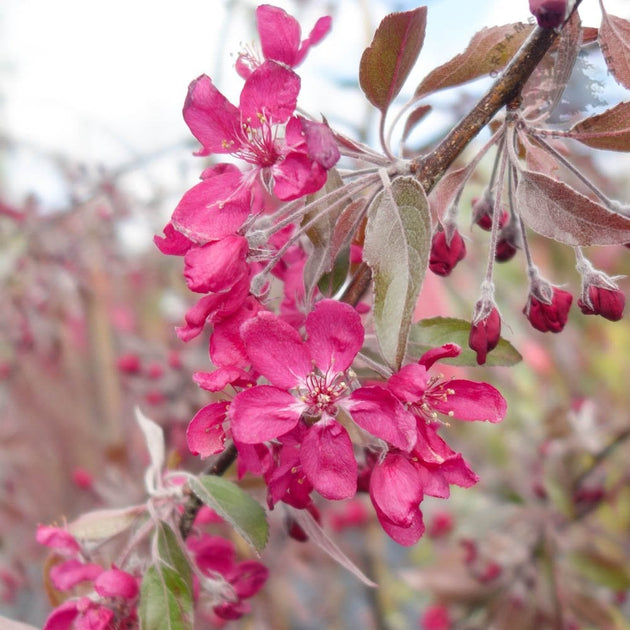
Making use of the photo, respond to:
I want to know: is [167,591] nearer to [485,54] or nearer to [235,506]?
[235,506]

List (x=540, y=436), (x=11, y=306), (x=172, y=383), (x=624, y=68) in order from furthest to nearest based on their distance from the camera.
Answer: (x=11, y=306)
(x=540, y=436)
(x=172, y=383)
(x=624, y=68)

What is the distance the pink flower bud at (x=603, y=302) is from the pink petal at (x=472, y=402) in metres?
0.16

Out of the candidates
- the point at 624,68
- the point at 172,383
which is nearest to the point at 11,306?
the point at 172,383

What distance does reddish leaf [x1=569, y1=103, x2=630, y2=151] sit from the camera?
79 cm

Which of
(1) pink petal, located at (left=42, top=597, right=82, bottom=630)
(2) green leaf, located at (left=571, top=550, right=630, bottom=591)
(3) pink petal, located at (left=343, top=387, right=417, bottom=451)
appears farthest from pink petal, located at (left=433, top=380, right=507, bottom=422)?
(2) green leaf, located at (left=571, top=550, right=630, bottom=591)

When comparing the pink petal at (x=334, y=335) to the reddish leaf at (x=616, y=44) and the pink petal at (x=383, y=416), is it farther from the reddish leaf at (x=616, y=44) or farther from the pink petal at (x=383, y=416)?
the reddish leaf at (x=616, y=44)

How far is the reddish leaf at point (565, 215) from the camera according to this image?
71 cm

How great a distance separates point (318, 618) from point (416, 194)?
3.08 metres

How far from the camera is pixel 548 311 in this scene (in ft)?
2.85

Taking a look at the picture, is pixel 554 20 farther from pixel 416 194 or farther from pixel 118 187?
pixel 118 187

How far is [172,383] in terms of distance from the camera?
2.30 meters

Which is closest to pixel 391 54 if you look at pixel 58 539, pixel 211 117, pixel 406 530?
pixel 211 117

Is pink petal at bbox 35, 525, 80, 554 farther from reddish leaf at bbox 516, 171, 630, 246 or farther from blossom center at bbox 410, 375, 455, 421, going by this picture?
reddish leaf at bbox 516, 171, 630, 246

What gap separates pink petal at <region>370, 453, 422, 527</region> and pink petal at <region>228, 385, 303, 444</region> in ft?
0.38
